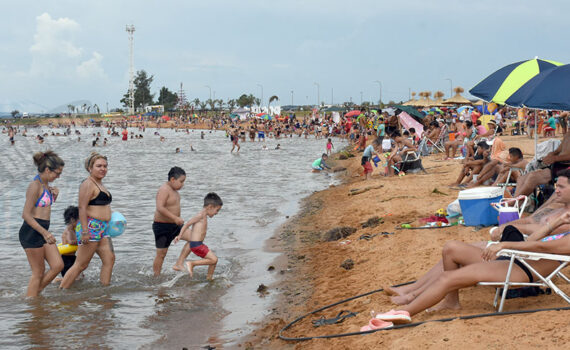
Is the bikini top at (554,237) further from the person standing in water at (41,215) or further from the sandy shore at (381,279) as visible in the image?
the person standing in water at (41,215)

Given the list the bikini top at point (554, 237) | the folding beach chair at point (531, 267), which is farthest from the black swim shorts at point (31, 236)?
the bikini top at point (554, 237)

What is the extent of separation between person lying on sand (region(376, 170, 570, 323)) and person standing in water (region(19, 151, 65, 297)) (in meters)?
3.62

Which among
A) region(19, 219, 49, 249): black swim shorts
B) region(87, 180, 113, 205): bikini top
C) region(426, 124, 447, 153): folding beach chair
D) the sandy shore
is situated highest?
region(426, 124, 447, 153): folding beach chair

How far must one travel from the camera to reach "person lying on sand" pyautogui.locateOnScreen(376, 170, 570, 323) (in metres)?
4.21

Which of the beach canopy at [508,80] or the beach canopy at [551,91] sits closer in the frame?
the beach canopy at [551,91]

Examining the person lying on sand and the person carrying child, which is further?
the person carrying child

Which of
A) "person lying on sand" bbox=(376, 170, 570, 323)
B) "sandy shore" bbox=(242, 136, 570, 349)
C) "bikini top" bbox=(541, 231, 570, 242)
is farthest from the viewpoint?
"bikini top" bbox=(541, 231, 570, 242)

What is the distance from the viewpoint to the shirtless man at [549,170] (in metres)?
6.79

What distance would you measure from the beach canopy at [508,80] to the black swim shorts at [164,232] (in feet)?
13.9

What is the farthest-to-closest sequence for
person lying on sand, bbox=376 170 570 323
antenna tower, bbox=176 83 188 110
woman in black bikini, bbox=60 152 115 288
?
antenna tower, bbox=176 83 188 110 < woman in black bikini, bbox=60 152 115 288 < person lying on sand, bbox=376 170 570 323

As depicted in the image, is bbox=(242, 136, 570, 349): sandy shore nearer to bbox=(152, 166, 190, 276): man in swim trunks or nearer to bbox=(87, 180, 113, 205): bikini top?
bbox=(152, 166, 190, 276): man in swim trunks

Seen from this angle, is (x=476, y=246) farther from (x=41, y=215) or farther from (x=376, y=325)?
(x=41, y=215)

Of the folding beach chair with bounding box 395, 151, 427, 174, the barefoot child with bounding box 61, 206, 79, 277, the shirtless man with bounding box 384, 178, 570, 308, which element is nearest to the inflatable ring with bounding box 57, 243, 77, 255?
the barefoot child with bounding box 61, 206, 79, 277

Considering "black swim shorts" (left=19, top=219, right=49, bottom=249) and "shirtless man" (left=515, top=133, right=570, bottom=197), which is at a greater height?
"shirtless man" (left=515, top=133, right=570, bottom=197)
